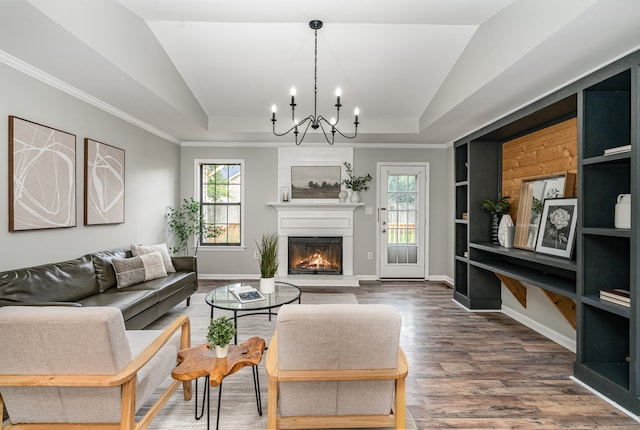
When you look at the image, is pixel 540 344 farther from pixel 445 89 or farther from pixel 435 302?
pixel 445 89

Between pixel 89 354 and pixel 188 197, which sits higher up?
pixel 188 197

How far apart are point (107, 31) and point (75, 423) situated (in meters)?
2.60

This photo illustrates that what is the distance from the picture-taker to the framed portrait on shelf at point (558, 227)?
9.61 ft

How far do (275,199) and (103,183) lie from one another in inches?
106

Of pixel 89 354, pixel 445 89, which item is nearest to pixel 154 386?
pixel 89 354

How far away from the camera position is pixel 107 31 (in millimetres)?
2514

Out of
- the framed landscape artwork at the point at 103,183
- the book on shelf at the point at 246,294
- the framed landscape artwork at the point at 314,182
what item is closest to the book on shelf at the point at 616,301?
the book on shelf at the point at 246,294

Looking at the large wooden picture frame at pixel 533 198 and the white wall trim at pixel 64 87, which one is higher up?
the white wall trim at pixel 64 87

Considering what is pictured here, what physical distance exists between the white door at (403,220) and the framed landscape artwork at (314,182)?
2.73ft

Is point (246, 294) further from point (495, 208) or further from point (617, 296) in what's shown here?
point (495, 208)

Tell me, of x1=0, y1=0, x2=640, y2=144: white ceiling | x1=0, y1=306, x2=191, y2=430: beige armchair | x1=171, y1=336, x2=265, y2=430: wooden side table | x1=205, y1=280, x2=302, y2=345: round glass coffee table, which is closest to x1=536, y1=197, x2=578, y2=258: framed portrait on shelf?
x1=0, y1=0, x2=640, y2=144: white ceiling

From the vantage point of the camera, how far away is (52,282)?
2.68 meters

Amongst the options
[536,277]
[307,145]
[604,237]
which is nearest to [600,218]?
[604,237]

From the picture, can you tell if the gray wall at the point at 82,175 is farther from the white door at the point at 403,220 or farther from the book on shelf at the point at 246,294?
the white door at the point at 403,220
